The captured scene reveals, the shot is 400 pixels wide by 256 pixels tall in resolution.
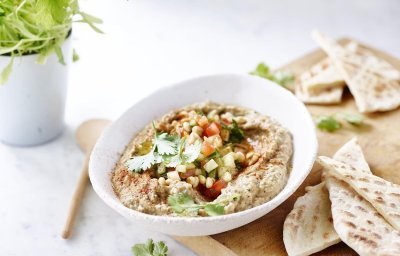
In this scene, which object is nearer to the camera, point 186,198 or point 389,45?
point 186,198

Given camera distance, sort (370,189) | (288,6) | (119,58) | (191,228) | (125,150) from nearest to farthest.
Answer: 1. (191,228)
2. (370,189)
3. (125,150)
4. (119,58)
5. (288,6)

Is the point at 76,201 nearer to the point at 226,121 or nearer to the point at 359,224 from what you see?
the point at 226,121

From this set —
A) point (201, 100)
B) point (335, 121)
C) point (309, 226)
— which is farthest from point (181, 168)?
point (335, 121)

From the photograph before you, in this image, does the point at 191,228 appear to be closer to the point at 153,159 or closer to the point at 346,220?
the point at 153,159

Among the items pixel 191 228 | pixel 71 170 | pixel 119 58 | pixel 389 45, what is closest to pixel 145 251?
pixel 191 228

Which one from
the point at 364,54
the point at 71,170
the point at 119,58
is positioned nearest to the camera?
the point at 71,170

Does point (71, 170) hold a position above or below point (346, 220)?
below

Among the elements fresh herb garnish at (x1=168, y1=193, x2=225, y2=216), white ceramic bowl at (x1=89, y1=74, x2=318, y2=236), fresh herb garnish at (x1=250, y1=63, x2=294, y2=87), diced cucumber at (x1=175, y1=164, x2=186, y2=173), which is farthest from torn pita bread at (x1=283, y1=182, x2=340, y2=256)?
fresh herb garnish at (x1=250, y1=63, x2=294, y2=87)

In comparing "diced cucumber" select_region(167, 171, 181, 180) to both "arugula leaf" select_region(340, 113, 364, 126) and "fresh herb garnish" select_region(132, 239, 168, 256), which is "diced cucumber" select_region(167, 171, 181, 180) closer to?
"fresh herb garnish" select_region(132, 239, 168, 256)
